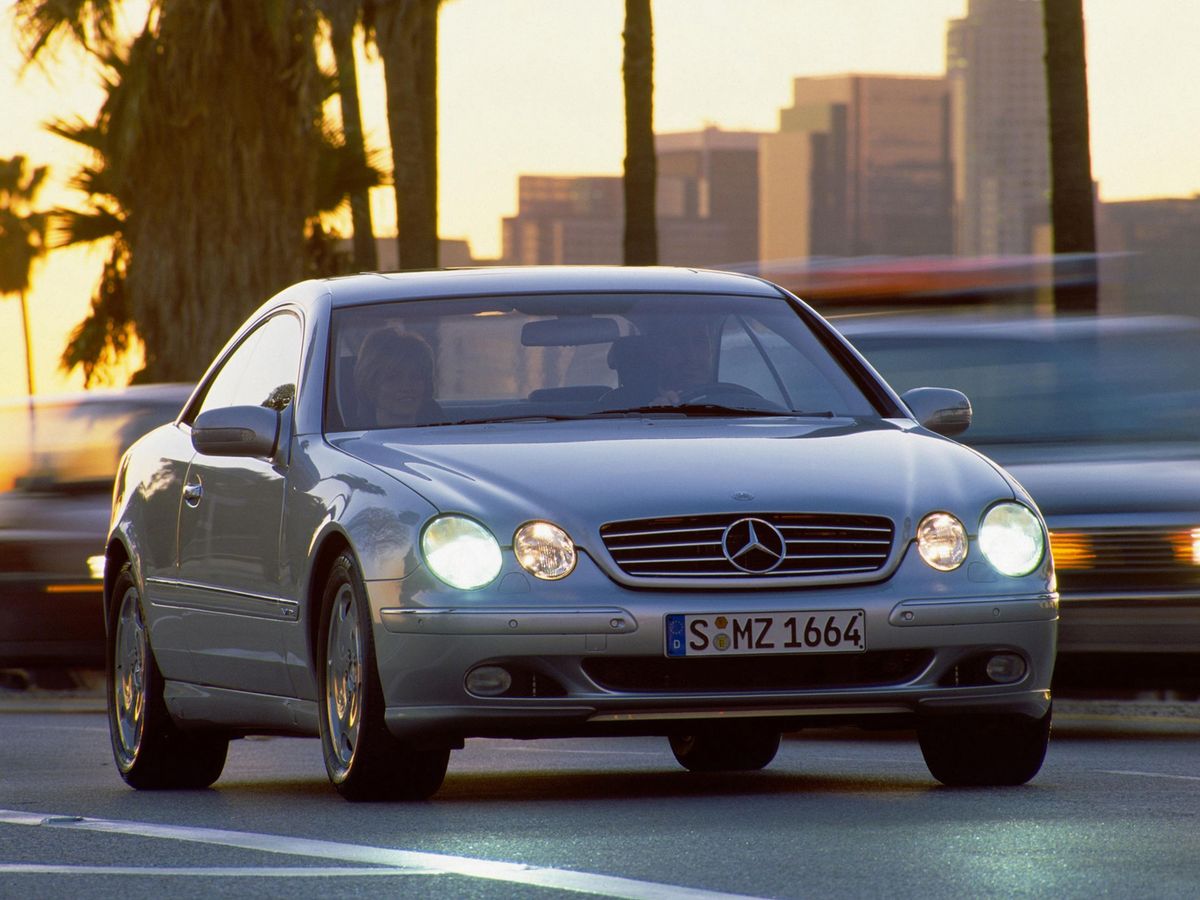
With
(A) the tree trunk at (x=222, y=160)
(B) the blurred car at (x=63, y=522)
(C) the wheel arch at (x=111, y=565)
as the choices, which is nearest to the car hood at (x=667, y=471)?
(C) the wheel arch at (x=111, y=565)

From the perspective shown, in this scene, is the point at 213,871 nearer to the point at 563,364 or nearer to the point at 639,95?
the point at 563,364

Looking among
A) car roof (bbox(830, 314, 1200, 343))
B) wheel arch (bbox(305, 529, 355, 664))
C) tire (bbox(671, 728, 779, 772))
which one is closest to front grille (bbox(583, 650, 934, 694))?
wheel arch (bbox(305, 529, 355, 664))

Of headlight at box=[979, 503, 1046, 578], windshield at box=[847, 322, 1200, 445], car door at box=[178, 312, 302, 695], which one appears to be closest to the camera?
headlight at box=[979, 503, 1046, 578]

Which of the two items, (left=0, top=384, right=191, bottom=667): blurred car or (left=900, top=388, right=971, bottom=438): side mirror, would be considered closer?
(left=900, top=388, right=971, bottom=438): side mirror

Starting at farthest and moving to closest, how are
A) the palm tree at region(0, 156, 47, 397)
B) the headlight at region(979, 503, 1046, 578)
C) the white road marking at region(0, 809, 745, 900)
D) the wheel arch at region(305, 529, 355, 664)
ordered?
the palm tree at region(0, 156, 47, 397) < the wheel arch at region(305, 529, 355, 664) < the headlight at region(979, 503, 1046, 578) < the white road marking at region(0, 809, 745, 900)

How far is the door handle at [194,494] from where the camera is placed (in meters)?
9.46

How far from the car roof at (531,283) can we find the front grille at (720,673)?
5.63ft

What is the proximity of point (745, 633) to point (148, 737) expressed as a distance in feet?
8.59

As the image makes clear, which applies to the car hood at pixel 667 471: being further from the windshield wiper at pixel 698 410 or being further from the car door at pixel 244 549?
the car door at pixel 244 549

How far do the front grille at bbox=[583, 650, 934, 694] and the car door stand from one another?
3.74 ft

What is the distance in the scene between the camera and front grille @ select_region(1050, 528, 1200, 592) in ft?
38.6

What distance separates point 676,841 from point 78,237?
35.3 metres

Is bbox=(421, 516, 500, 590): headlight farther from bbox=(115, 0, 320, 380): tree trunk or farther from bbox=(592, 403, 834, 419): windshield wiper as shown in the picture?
bbox=(115, 0, 320, 380): tree trunk

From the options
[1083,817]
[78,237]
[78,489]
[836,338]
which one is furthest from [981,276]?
[78,237]
